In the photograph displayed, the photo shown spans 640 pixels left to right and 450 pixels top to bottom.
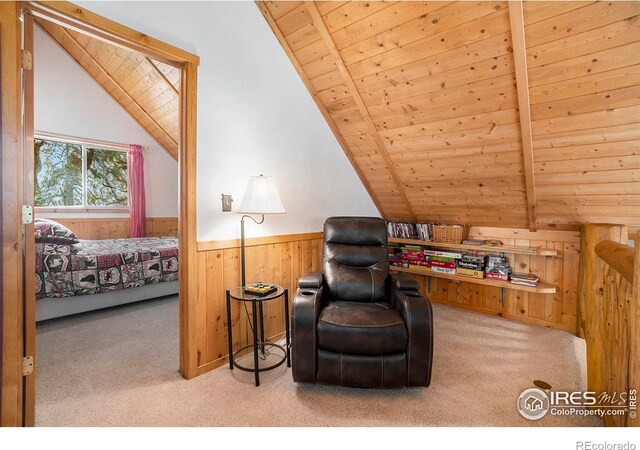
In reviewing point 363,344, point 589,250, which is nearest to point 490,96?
point 589,250

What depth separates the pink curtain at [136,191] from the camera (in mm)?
5051

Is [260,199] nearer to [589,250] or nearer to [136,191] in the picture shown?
[589,250]

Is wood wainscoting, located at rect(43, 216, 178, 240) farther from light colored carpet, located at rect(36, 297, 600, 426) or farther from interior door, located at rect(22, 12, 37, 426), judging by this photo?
interior door, located at rect(22, 12, 37, 426)

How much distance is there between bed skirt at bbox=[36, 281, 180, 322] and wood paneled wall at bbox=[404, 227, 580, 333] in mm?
3242

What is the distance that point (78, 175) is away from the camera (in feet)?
15.3

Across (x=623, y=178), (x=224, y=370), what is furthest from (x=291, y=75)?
(x=623, y=178)

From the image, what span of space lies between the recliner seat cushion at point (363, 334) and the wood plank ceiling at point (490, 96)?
1621mm

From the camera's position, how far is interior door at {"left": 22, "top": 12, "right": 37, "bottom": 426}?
146 centimetres

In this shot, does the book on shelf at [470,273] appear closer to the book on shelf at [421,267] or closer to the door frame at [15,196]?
the book on shelf at [421,267]

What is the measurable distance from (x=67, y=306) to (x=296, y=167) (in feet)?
8.69

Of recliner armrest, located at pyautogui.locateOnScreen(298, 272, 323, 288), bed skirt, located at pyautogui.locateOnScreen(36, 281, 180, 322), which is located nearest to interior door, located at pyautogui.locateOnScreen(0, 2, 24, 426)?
recliner armrest, located at pyautogui.locateOnScreen(298, 272, 323, 288)

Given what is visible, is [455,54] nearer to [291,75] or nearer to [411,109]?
[411,109]

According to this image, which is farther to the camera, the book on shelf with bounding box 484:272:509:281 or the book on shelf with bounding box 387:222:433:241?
the book on shelf with bounding box 387:222:433:241

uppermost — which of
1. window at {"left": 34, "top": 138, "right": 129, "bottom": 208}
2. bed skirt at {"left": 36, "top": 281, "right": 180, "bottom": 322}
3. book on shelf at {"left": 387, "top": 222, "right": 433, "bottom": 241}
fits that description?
window at {"left": 34, "top": 138, "right": 129, "bottom": 208}
